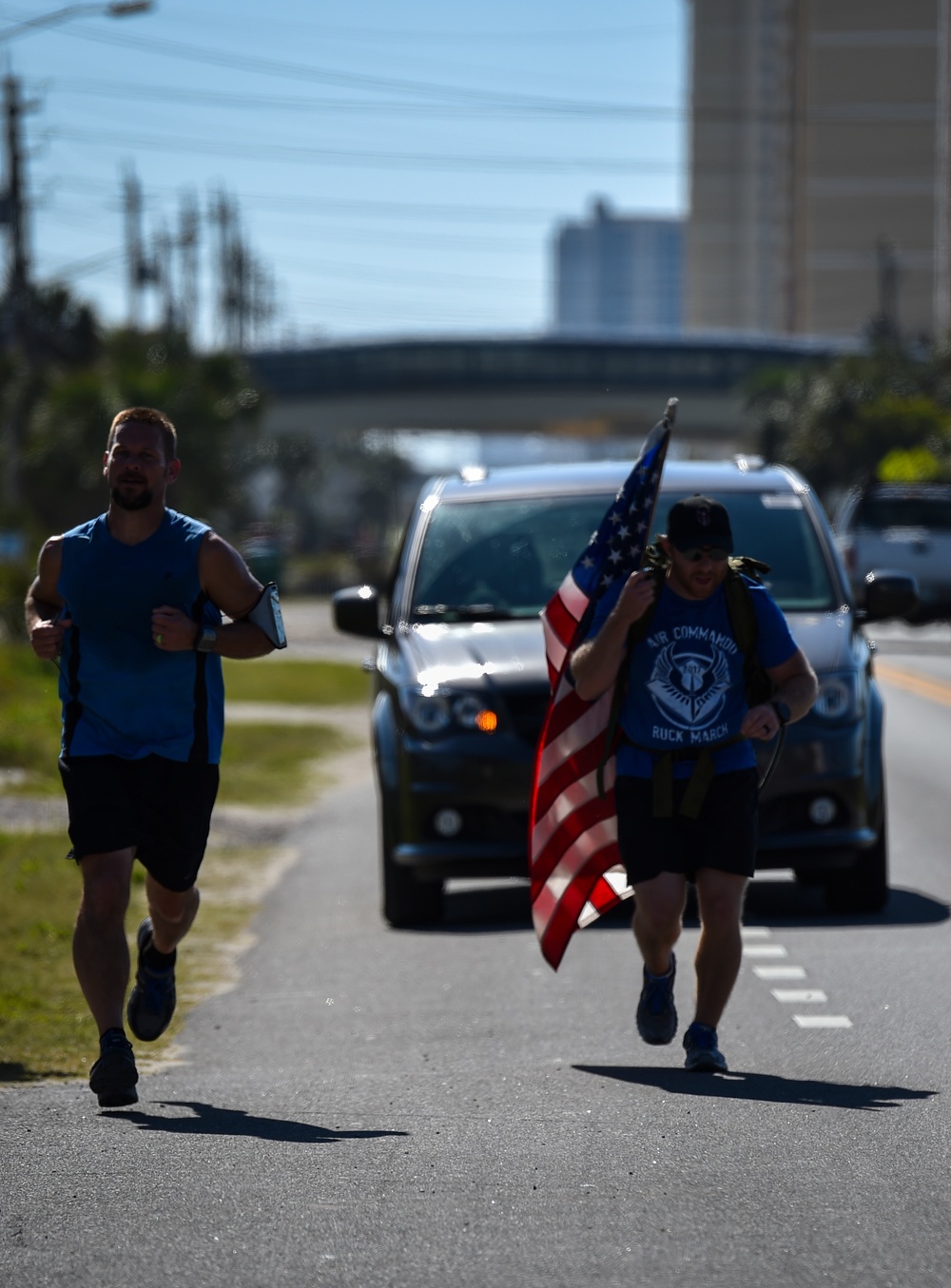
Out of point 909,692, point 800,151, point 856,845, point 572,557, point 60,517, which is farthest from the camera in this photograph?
point 800,151

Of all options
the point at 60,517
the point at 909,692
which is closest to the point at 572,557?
the point at 909,692

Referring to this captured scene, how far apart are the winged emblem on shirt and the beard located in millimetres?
1553

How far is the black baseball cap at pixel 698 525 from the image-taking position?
6.60 meters

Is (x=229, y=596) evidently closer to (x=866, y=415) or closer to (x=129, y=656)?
(x=129, y=656)

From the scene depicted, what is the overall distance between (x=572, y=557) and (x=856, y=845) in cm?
189

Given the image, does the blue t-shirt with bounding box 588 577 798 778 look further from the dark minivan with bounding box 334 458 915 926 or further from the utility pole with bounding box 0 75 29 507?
the utility pole with bounding box 0 75 29 507

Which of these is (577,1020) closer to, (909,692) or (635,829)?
(635,829)

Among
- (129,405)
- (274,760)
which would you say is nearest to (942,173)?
(129,405)

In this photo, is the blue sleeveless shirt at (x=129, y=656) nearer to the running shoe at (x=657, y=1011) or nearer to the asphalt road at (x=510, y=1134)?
the asphalt road at (x=510, y=1134)

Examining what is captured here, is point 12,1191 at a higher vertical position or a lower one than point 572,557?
lower

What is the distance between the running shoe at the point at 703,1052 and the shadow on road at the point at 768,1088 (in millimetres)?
29

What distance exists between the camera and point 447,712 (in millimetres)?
9766

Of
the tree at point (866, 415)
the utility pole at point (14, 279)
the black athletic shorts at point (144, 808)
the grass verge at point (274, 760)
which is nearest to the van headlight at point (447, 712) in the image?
the black athletic shorts at point (144, 808)

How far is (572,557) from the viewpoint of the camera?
411 inches
